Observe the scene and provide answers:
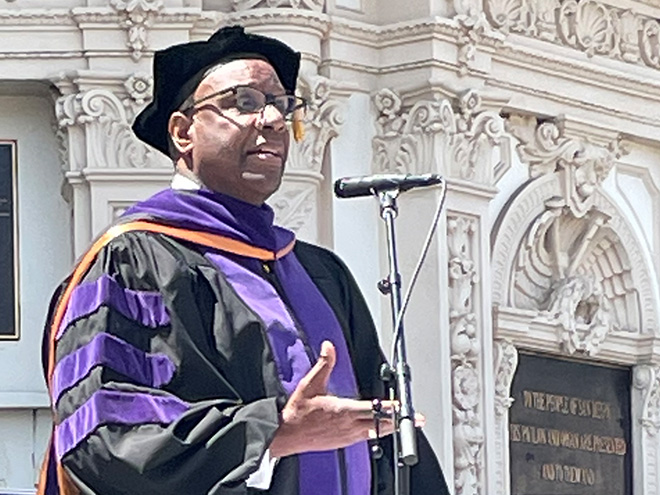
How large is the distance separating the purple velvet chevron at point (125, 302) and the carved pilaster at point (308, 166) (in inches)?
257

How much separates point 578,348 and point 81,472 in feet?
28.6

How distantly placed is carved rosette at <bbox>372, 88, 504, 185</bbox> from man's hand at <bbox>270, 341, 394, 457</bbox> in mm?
7287

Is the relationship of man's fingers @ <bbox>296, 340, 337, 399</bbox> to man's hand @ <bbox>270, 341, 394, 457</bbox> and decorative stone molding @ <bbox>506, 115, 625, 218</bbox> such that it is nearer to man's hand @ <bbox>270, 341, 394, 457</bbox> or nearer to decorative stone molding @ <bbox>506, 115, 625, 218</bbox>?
man's hand @ <bbox>270, 341, 394, 457</bbox>

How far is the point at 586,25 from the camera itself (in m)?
15.3

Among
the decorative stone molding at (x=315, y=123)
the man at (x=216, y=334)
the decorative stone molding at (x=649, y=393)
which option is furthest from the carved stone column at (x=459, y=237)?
the man at (x=216, y=334)

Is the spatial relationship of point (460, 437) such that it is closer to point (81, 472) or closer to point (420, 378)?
point (420, 378)

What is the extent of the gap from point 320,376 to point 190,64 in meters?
1.05

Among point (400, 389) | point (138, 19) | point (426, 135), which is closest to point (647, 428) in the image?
point (426, 135)

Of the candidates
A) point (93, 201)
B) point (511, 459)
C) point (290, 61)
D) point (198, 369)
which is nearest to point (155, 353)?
point (198, 369)

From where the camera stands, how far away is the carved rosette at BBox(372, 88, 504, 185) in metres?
13.9

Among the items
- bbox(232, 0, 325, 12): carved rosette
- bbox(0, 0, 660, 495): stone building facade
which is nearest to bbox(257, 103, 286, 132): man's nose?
bbox(0, 0, 660, 495): stone building facade

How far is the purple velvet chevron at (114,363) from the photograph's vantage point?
6.75m

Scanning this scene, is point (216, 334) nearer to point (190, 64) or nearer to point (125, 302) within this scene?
point (125, 302)

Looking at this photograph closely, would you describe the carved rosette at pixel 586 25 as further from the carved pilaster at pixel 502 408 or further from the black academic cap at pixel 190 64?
the black academic cap at pixel 190 64
